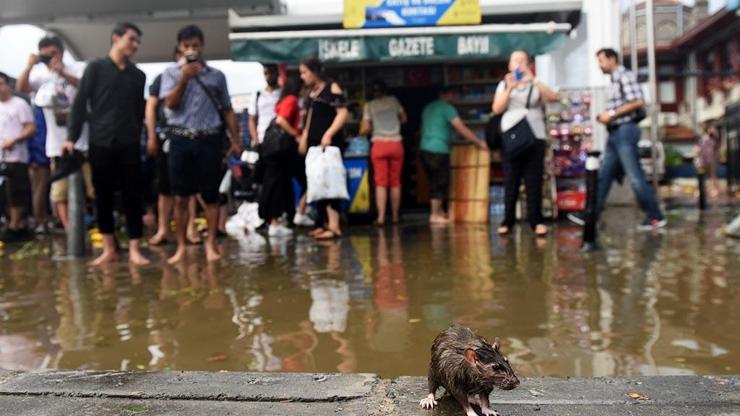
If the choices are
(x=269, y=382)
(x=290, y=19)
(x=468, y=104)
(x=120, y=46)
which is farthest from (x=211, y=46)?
(x=269, y=382)

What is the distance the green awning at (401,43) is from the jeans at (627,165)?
194 centimetres

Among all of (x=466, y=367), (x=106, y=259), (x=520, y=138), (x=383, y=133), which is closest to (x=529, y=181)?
(x=520, y=138)

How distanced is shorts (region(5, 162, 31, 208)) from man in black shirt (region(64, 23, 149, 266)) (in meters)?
3.17

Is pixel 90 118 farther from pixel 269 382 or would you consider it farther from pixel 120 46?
pixel 269 382

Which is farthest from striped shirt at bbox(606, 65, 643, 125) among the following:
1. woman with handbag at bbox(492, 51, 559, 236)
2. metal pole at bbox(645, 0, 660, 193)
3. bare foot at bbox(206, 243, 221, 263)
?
bare foot at bbox(206, 243, 221, 263)

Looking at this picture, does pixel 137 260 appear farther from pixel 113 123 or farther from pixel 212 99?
pixel 212 99

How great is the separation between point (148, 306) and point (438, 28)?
6.02 m

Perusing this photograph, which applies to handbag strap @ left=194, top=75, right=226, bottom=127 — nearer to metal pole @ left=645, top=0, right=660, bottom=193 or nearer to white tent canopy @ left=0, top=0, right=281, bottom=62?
white tent canopy @ left=0, top=0, right=281, bottom=62

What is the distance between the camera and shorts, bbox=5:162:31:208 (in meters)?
8.94

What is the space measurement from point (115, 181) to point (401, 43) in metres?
4.30

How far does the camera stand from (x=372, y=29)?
9430 millimetres

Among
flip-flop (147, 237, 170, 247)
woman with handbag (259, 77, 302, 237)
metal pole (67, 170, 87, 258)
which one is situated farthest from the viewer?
woman with handbag (259, 77, 302, 237)

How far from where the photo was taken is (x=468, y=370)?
2123mm

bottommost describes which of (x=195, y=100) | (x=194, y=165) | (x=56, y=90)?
(x=194, y=165)
